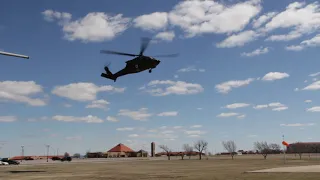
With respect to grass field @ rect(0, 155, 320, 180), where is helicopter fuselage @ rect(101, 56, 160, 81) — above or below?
above

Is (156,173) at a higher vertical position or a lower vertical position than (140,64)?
lower

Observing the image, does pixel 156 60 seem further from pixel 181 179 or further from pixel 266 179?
pixel 266 179

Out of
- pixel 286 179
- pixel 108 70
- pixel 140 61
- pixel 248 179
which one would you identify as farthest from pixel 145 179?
pixel 108 70

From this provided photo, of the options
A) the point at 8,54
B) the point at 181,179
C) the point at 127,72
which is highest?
the point at 127,72

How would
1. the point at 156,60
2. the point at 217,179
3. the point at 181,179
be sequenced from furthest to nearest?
the point at 156,60 < the point at 181,179 < the point at 217,179

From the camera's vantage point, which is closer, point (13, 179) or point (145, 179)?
point (145, 179)

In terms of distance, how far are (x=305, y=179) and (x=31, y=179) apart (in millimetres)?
24934

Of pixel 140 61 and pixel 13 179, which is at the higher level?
pixel 140 61

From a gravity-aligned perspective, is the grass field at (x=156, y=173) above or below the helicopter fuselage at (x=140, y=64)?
below

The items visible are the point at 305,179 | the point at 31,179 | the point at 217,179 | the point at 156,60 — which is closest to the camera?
the point at 305,179

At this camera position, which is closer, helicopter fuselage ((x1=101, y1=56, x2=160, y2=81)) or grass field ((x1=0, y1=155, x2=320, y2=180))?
grass field ((x1=0, y1=155, x2=320, y2=180))

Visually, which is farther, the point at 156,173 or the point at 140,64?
the point at 140,64

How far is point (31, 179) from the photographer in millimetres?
36719

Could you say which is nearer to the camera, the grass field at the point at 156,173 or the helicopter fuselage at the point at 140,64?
the grass field at the point at 156,173
